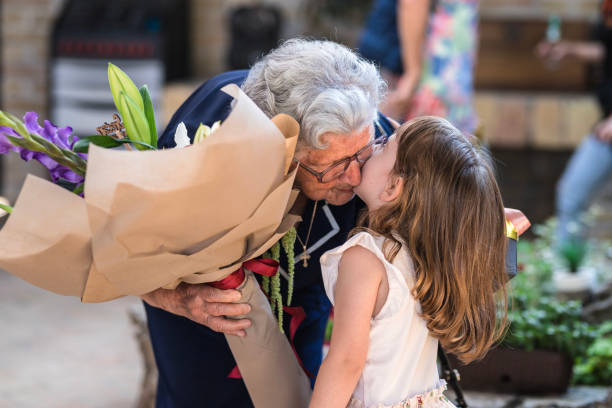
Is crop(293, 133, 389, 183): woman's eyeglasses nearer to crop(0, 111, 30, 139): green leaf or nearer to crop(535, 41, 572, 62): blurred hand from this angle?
crop(0, 111, 30, 139): green leaf

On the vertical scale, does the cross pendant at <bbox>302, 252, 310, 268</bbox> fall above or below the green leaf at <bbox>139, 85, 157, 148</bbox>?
below

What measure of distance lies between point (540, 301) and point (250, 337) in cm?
149

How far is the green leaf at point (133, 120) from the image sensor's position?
Answer: 144 cm

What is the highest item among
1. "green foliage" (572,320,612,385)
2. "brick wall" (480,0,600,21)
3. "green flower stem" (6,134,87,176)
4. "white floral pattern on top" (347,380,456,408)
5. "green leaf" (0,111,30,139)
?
"green leaf" (0,111,30,139)

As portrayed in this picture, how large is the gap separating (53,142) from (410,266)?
69cm

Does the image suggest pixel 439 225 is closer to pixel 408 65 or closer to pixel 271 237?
pixel 271 237

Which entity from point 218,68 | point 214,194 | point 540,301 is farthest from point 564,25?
point 214,194

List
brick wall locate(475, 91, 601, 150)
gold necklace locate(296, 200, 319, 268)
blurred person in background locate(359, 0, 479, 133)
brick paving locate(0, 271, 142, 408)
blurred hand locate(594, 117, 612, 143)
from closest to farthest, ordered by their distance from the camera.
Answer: gold necklace locate(296, 200, 319, 268)
brick paving locate(0, 271, 142, 408)
blurred person in background locate(359, 0, 479, 133)
blurred hand locate(594, 117, 612, 143)
brick wall locate(475, 91, 601, 150)

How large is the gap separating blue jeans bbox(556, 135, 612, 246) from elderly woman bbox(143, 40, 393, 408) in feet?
7.18

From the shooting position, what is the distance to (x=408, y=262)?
153 cm

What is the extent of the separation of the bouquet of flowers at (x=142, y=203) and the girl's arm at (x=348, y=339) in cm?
17

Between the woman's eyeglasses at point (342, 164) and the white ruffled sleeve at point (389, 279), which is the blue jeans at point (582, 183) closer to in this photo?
the woman's eyeglasses at point (342, 164)

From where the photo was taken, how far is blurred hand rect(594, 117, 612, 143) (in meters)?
3.62

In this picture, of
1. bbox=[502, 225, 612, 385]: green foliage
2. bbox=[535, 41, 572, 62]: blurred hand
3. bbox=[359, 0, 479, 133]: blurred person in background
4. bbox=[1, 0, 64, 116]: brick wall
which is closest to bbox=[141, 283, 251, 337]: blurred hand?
bbox=[502, 225, 612, 385]: green foliage
